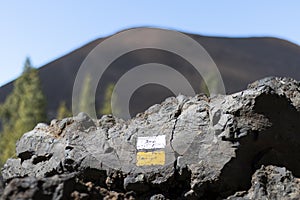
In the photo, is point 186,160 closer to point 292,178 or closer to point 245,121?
point 245,121

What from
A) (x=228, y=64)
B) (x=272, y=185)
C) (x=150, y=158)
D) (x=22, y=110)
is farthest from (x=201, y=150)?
(x=228, y=64)

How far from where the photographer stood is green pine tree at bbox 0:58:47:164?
1552 cm

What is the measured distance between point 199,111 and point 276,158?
33.0 inches

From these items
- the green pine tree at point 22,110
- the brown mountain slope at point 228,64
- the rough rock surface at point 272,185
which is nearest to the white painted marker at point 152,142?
the rough rock surface at point 272,185

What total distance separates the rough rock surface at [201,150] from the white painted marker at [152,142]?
0.4 inches

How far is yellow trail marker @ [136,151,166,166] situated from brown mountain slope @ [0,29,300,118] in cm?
1418

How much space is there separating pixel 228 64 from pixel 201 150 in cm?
1656

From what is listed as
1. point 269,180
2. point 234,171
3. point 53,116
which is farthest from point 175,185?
point 53,116

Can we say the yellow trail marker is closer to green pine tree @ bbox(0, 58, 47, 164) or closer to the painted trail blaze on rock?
the painted trail blaze on rock

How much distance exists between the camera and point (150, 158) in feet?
13.9

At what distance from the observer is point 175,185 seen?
13.4 feet

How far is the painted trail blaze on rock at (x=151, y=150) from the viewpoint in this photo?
420 cm

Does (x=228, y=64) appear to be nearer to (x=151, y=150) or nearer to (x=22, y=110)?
(x=22, y=110)

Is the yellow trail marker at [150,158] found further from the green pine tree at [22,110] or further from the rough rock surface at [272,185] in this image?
the green pine tree at [22,110]
